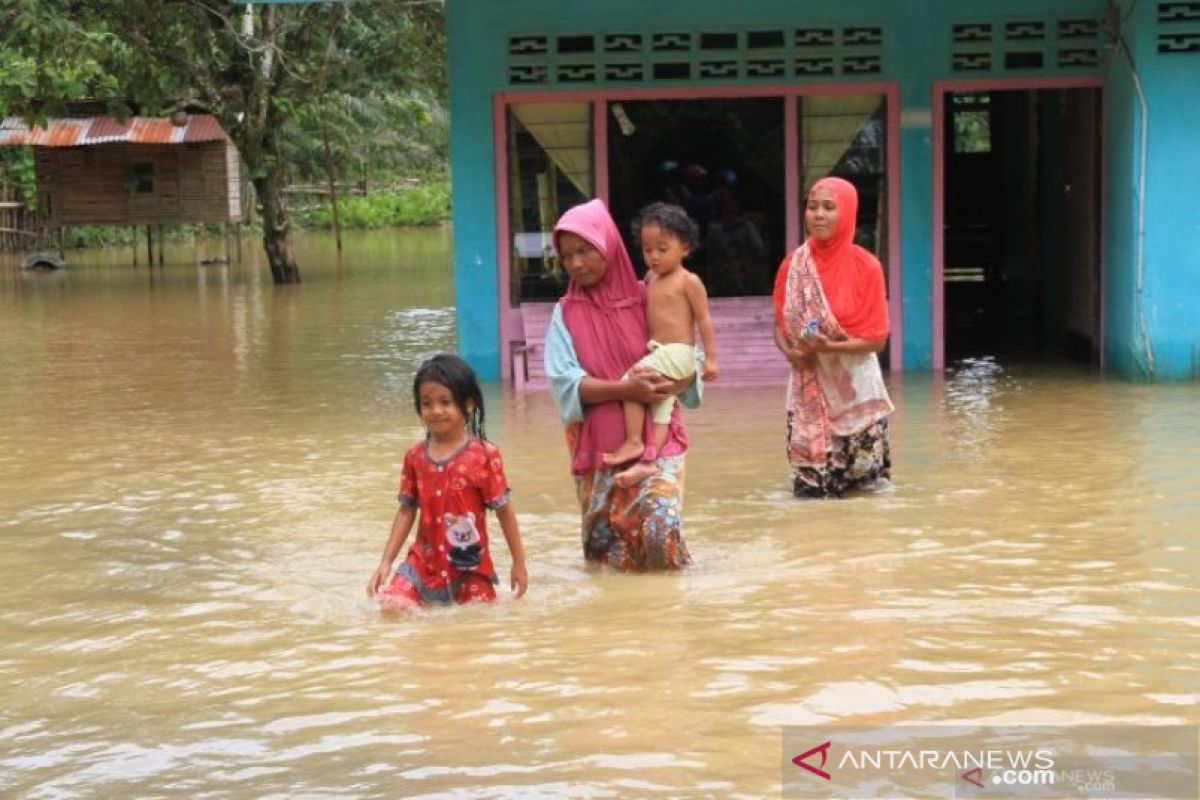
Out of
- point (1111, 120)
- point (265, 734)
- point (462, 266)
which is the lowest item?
point (265, 734)

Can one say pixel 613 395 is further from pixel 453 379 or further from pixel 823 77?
pixel 823 77

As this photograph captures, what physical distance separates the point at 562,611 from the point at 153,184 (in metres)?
26.7

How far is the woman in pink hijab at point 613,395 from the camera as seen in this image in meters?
6.29

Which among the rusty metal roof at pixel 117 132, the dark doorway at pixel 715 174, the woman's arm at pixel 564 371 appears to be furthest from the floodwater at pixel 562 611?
the rusty metal roof at pixel 117 132

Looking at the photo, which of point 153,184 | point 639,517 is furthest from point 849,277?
point 153,184

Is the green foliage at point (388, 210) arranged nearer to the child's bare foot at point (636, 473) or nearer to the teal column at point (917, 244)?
the teal column at point (917, 244)

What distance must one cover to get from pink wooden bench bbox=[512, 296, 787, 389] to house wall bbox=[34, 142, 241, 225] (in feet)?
63.6

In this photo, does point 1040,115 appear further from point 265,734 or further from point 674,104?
point 265,734

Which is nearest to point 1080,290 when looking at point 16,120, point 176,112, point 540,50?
point 540,50

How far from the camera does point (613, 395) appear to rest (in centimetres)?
628

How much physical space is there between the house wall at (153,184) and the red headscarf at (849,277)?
24.2m

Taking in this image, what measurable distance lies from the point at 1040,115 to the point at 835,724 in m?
12.6

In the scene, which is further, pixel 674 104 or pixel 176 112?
pixel 176 112

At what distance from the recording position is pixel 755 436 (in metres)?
10.0
